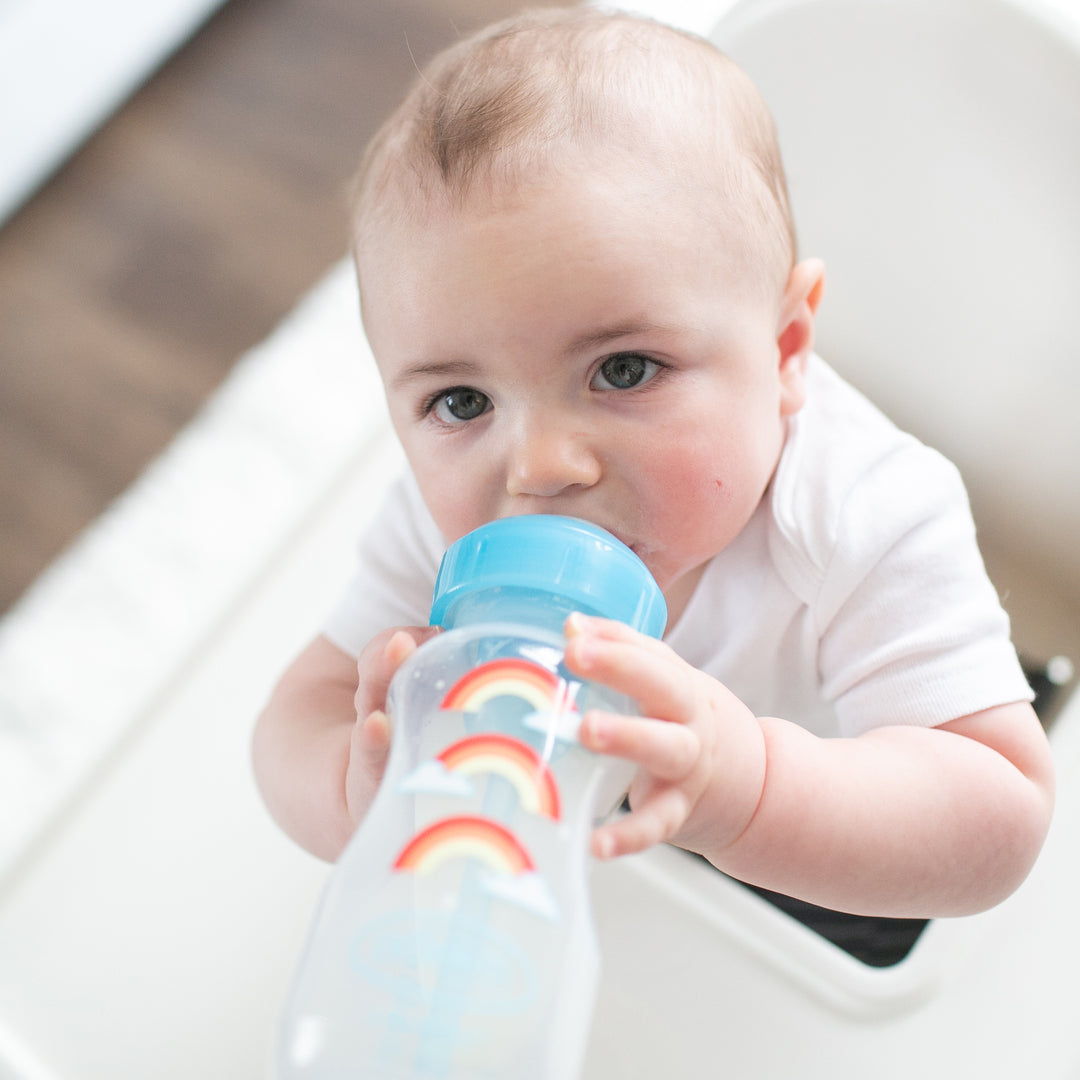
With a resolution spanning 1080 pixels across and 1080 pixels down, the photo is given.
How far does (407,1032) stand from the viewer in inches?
15.3

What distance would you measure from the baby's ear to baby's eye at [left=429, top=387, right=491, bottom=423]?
16 centimetres

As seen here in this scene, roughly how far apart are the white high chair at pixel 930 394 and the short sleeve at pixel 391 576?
20 cm

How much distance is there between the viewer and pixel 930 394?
2.63ft

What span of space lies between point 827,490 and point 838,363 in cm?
23

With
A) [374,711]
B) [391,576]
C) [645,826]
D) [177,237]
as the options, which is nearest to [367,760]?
[374,711]

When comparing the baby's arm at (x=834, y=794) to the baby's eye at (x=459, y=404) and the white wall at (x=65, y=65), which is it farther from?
the white wall at (x=65, y=65)

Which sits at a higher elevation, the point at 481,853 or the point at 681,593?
the point at 681,593

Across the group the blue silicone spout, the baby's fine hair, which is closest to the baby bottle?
the blue silicone spout

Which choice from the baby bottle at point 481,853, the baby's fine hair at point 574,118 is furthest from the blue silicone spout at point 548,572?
the baby's fine hair at point 574,118

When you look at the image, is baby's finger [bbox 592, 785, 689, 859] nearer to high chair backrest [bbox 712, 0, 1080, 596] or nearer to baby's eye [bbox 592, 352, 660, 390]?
baby's eye [bbox 592, 352, 660, 390]

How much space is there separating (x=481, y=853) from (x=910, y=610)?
0.32 meters

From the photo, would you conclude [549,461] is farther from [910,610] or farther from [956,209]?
[956,209]

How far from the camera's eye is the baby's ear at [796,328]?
0.61m

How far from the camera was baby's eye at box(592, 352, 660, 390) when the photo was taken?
532 mm
